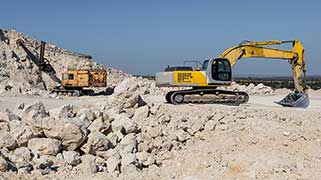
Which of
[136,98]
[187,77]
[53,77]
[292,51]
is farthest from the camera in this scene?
[53,77]

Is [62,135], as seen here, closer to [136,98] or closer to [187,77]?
[136,98]

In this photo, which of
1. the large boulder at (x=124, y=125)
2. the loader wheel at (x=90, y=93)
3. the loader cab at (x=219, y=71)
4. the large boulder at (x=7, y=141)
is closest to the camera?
the large boulder at (x=7, y=141)

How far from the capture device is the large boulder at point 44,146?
10664mm

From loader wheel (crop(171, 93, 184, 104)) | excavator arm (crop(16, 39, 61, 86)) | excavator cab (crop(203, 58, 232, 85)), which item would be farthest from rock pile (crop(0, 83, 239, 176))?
excavator arm (crop(16, 39, 61, 86))

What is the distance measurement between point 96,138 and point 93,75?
17.2 metres

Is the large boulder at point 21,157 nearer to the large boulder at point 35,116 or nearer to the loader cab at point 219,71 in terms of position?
the large boulder at point 35,116

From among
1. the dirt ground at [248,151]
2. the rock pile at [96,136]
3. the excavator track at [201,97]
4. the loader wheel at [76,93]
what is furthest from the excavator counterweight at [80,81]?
the dirt ground at [248,151]

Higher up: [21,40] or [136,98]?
[21,40]

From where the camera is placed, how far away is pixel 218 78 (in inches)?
671

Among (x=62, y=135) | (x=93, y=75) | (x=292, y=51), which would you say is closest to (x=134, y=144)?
(x=62, y=135)

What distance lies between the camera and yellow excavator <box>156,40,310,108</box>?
55.7 ft

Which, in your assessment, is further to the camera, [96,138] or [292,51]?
[292,51]

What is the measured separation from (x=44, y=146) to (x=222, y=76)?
8391mm

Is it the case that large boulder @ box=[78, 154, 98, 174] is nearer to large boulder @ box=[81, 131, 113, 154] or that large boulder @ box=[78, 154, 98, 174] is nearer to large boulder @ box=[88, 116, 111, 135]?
large boulder @ box=[81, 131, 113, 154]
